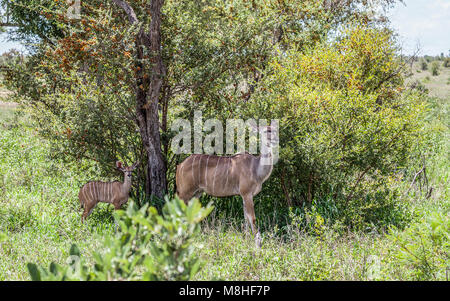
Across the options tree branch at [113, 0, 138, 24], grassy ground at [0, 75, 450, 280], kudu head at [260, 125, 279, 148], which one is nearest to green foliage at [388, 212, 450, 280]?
grassy ground at [0, 75, 450, 280]

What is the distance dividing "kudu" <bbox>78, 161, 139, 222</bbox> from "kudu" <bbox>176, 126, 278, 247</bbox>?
0.97 metres

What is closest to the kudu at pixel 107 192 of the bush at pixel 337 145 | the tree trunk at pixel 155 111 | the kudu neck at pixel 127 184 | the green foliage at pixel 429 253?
the kudu neck at pixel 127 184

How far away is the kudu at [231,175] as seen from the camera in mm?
6133

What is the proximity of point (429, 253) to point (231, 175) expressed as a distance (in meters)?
2.91

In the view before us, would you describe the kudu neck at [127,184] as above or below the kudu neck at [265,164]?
below

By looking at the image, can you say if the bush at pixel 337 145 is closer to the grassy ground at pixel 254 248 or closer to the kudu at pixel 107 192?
the grassy ground at pixel 254 248

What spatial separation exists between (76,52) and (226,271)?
14.0 feet

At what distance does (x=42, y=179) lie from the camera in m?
9.66

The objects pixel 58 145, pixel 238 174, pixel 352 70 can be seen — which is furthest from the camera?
pixel 352 70

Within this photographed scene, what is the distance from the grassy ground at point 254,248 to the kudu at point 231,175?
0.52 m
